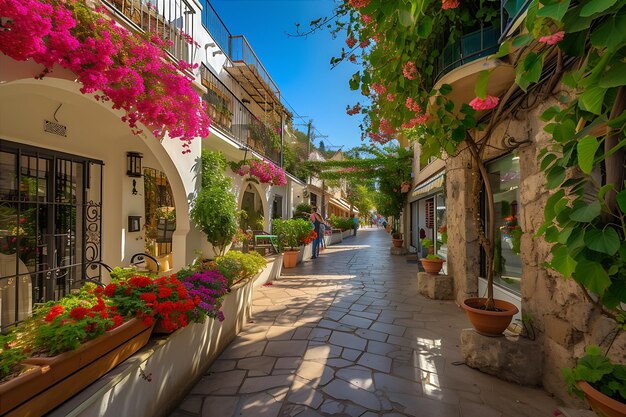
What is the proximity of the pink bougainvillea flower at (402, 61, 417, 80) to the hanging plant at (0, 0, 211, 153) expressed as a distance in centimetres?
245

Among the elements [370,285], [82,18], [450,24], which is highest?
[450,24]

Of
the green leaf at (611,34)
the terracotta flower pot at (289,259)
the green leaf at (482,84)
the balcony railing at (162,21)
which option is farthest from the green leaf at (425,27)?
the terracotta flower pot at (289,259)

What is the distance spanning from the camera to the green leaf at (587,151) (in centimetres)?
132

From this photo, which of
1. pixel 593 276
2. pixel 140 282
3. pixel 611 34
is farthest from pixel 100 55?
pixel 593 276

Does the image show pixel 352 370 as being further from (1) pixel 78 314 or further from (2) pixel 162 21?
(2) pixel 162 21

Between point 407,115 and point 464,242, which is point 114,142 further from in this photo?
point 464,242

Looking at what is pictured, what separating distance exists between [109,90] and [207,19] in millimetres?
7629

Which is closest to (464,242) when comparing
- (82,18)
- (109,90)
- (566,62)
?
(566,62)

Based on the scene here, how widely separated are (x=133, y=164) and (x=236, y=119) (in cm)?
360

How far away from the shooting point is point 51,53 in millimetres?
2137

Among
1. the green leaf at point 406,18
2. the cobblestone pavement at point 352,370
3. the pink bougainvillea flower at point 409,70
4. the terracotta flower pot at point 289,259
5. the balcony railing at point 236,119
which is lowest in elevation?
the cobblestone pavement at point 352,370

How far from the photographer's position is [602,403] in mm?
1681

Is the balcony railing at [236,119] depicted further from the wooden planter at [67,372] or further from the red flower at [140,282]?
the wooden planter at [67,372]

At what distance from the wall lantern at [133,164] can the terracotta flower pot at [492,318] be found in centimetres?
548
